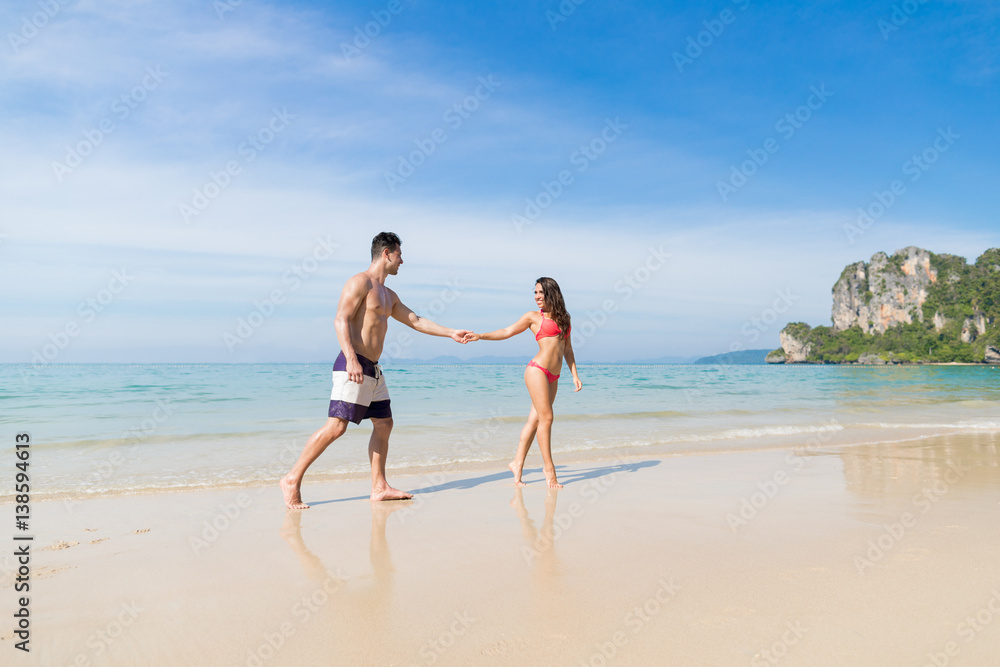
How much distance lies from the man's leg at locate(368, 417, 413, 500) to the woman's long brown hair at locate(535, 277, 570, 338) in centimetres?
207

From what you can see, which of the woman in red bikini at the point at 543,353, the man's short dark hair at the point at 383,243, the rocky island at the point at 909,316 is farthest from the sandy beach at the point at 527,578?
the rocky island at the point at 909,316

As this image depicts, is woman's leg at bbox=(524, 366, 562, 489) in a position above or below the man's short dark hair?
below

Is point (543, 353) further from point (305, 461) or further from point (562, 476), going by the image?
point (305, 461)

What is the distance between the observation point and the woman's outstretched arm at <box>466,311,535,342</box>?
653 cm

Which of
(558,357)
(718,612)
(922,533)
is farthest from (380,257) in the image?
(922,533)

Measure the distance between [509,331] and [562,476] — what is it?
71.7 inches

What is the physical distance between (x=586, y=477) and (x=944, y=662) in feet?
15.1

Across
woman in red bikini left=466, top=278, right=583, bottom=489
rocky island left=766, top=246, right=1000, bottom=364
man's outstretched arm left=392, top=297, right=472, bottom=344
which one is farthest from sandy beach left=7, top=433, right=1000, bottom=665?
rocky island left=766, top=246, right=1000, bottom=364

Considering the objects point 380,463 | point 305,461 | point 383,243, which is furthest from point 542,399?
point 305,461

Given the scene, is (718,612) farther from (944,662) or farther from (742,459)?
(742,459)

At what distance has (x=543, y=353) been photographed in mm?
6516

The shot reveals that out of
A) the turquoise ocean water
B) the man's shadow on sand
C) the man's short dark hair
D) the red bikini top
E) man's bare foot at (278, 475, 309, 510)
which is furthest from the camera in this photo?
the turquoise ocean water

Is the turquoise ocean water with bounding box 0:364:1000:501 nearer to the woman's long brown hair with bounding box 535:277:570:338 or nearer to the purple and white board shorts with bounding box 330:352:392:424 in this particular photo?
the purple and white board shorts with bounding box 330:352:392:424

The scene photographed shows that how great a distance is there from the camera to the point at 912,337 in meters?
128
